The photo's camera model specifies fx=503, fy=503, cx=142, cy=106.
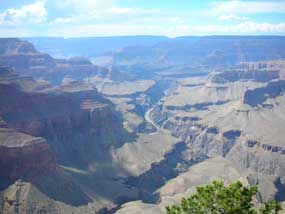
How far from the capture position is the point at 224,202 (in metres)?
39.3

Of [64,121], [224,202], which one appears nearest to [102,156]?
[64,121]

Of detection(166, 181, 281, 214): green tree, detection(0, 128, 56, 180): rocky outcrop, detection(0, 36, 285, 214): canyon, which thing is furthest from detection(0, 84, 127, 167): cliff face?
detection(166, 181, 281, 214): green tree

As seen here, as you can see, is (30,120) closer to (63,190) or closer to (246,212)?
(63,190)

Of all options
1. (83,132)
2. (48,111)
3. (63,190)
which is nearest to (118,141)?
(83,132)

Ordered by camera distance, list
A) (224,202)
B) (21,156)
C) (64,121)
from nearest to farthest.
Result: (224,202) → (21,156) → (64,121)

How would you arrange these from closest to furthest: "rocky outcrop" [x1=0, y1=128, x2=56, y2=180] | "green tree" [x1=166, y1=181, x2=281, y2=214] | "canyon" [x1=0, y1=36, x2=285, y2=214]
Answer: "green tree" [x1=166, y1=181, x2=281, y2=214], "rocky outcrop" [x1=0, y1=128, x2=56, y2=180], "canyon" [x1=0, y1=36, x2=285, y2=214]

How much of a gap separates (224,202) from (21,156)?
70.7 m

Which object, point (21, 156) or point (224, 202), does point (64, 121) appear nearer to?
point (21, 156)

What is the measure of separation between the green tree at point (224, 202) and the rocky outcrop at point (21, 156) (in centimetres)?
6580

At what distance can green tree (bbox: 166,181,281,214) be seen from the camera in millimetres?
38875

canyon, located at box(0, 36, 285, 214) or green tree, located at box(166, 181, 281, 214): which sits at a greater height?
green tree, located at box(166, 181, 281, 214)

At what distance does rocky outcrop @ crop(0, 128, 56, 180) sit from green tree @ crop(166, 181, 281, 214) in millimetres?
65797

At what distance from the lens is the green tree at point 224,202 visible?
3888 centimetres

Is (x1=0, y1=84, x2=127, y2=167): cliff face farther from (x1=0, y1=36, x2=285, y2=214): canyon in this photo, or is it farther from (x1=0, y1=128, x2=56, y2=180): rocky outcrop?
(x1=0, y1=128, x2=56, y2=180): rocky outcrop
